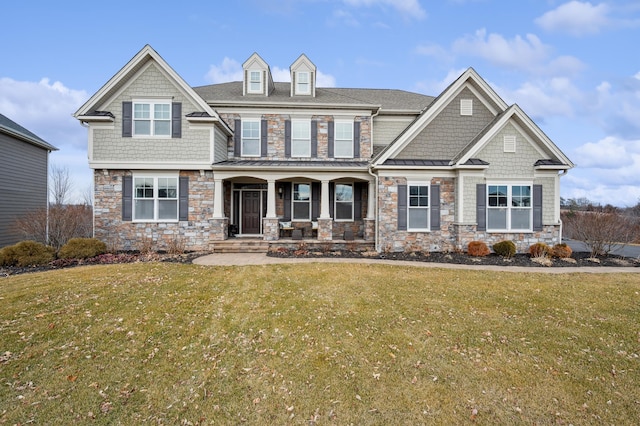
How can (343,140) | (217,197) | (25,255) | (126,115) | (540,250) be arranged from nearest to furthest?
(25,255) < (540,250) < (126,115) < (217,197) < (343,140)

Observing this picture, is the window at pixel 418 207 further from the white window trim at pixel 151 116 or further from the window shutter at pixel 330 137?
the white window trim at pixel 151 116

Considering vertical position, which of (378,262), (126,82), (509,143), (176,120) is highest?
(126,82)

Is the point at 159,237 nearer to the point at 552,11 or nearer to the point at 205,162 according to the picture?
the point at 205,162

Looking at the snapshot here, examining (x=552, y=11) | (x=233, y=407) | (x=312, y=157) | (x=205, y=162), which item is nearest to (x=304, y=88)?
(x=312, y=157)

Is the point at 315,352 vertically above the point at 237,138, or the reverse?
the point at 237,138

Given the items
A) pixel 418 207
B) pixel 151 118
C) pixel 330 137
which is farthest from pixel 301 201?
pixel 151 118

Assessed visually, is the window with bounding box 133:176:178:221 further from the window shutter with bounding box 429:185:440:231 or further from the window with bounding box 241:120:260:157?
the window shutter with bounding box 429:185:440:231

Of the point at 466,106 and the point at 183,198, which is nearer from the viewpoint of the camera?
the point at 183,198

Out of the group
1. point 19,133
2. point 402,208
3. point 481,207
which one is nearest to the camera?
point 481,207

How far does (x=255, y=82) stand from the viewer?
15250 mm

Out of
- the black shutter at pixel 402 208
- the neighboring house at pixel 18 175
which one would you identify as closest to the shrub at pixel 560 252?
the black shutter at pixel 402 208

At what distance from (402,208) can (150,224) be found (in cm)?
1118

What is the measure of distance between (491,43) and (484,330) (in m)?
23.2

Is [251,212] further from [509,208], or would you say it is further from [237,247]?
[509,208]
